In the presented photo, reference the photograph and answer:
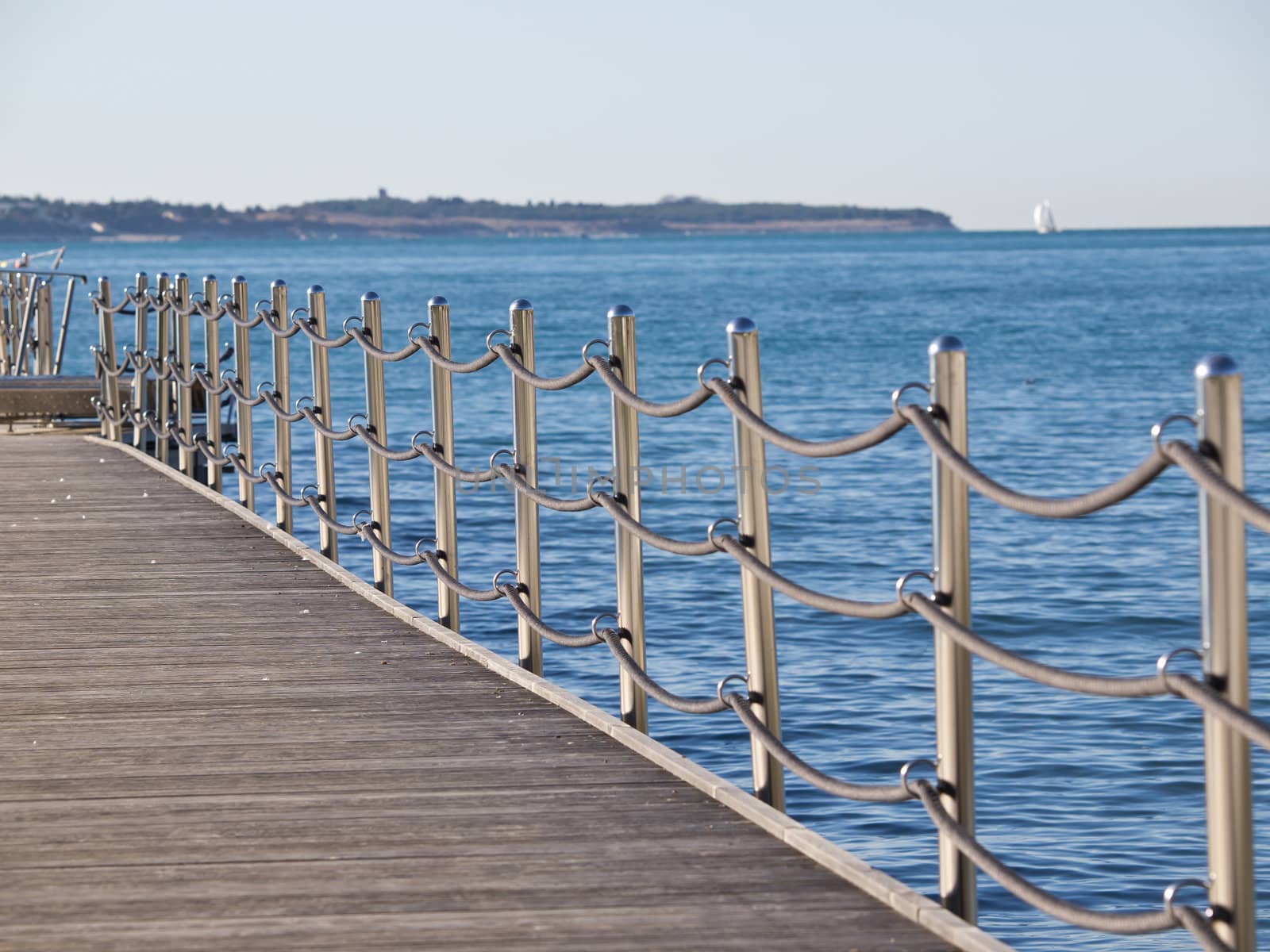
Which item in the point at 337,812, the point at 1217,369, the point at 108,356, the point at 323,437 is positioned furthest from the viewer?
the point at 108,356

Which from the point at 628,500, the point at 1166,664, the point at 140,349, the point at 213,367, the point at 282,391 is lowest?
the point at 1166,664

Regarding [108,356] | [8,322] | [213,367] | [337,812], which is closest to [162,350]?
[213,367]

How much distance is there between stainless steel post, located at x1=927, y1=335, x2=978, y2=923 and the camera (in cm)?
306

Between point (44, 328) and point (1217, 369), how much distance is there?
1263 cm

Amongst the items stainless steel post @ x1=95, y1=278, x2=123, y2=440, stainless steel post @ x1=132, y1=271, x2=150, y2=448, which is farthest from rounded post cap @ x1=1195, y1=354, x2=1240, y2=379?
stainless steel post @ x1=95, y1=278, x2=123, y2=440

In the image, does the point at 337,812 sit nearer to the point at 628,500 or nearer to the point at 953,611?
the point at 628,500

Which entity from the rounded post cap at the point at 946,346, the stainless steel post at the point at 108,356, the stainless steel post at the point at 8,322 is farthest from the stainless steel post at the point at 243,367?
the stainless steel post at the point at 8,322

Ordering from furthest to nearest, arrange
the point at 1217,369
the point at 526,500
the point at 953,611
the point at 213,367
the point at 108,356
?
the point at 108,356 < the point at 213,367 < the point at 526,500 < the point at 953,611 < the point at 1217,369

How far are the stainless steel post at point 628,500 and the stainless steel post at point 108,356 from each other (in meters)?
6.66

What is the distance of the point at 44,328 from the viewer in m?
13.8

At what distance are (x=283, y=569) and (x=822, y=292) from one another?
64.5 metres

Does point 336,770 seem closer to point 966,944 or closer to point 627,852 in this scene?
point 627,852

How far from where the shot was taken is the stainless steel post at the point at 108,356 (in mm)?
10609

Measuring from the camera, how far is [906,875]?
6.13 m
